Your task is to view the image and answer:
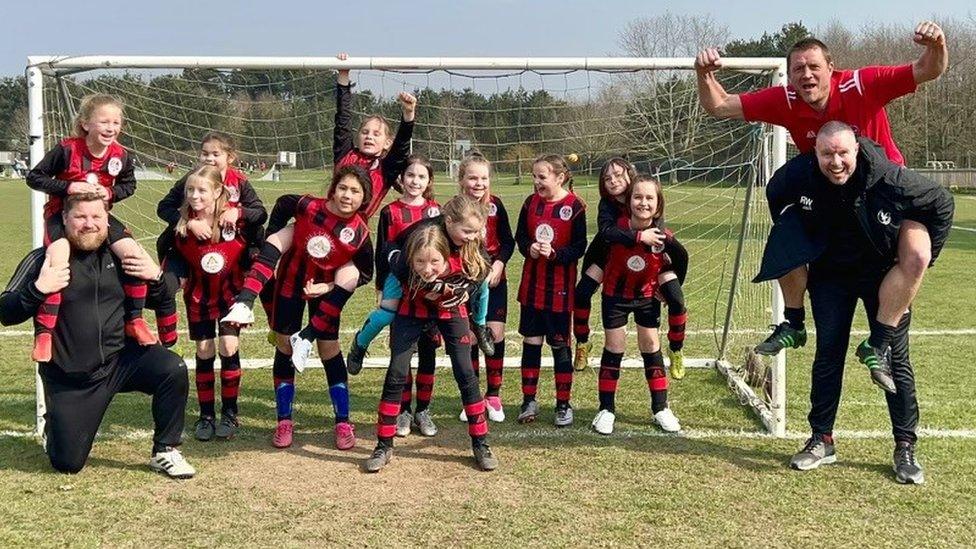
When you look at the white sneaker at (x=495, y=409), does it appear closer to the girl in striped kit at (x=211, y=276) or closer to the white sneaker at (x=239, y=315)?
the girl in striped kit at (x=211, y=276)

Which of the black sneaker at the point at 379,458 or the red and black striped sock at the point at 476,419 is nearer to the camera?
the black sneaker at the point at 379,458

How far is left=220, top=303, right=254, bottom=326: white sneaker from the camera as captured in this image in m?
4.47

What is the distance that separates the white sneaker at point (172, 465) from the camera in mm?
4434

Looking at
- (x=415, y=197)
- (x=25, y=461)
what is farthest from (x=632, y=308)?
(x=25, y=461)

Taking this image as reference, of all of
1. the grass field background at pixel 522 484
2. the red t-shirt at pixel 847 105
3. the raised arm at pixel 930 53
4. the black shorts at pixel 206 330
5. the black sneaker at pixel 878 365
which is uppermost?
Answer: the raised arm at pixel 930 53

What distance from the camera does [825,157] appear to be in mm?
4168

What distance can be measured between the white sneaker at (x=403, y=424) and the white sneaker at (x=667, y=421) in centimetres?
154

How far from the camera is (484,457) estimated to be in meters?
4.66

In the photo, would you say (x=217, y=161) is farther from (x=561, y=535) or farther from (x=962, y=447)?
(x=962, y=447)

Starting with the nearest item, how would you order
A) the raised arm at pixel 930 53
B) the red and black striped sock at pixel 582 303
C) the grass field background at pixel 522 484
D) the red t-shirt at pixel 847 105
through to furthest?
1. the grass field background at pixel 522 484
2. the raised arm at pixel 930 53
3. the red t-shirt at pixel 847 105
4. the red and black striped sock at pixel 582 303

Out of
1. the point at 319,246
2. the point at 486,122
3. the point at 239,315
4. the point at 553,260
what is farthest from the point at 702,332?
the point at 239,315

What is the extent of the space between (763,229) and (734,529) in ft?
10.2

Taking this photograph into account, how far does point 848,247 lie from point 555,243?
5.73ft

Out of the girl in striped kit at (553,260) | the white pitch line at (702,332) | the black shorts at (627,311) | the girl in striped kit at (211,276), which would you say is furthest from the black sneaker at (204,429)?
the white pitch line at (702,332)
